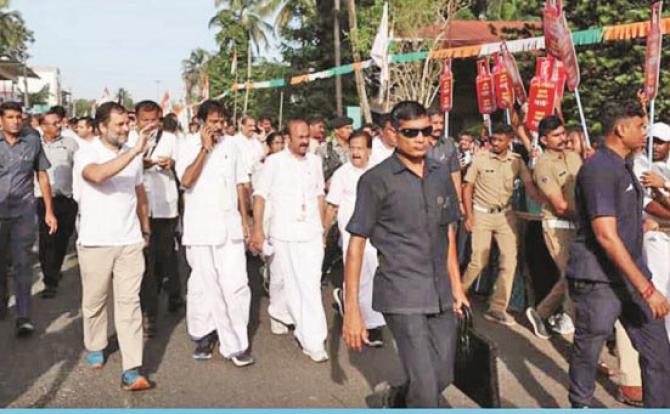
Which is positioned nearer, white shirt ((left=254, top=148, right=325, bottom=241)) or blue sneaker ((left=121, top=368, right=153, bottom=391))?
blue sneaker ((left=121, top=368, right=153, bottom=391))

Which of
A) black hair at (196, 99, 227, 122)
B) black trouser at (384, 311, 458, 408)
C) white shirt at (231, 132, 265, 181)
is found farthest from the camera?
white shirt at (231, 132, 265, 181)

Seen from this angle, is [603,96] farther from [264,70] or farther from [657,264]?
[264,70]

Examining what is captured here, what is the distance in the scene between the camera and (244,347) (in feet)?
18.3

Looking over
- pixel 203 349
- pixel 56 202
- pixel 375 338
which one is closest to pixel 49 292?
pixel 56 202

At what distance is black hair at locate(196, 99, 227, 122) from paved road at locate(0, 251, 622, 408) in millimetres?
1779

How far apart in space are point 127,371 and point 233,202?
141cm

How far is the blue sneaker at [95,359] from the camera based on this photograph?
542cm

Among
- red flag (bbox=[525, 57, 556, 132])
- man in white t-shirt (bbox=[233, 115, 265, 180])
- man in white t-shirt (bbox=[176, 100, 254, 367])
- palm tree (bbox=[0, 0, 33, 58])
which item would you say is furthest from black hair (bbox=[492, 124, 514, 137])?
palm tree (bbox=[0, 0, 33, 58])

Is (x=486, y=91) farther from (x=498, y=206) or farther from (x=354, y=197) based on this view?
(x=354, y=197)

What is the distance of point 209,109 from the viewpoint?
5.34 meters

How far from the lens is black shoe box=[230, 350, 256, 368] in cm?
556

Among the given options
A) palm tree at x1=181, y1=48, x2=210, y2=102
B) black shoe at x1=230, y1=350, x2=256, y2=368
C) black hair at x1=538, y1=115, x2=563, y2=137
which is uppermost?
palm tree at x1=181, y1=48, x2=210, y2=102

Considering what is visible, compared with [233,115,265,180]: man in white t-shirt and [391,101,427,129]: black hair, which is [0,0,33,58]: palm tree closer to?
[233,115,265,180]: man in white t-shirt
